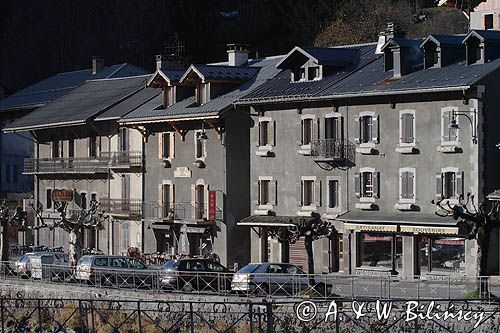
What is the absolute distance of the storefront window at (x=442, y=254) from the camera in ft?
171

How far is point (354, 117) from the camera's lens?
2215 inches

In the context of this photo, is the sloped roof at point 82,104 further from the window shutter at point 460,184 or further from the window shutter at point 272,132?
the window shutter at point 460,184

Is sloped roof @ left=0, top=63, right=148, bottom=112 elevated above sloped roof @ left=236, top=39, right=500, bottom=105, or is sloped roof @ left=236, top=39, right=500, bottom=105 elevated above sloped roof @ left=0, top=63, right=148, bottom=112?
sloped roof @ left=0, top=63, right=148, bottom=112

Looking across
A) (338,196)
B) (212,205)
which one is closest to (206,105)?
(212,205)

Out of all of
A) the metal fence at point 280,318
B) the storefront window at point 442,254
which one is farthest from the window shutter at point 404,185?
the metal fence at point 280,318

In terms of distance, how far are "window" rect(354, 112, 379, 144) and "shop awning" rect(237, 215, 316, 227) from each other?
397 centimetres

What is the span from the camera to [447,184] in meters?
52.4

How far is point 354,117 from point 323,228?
4699 mm

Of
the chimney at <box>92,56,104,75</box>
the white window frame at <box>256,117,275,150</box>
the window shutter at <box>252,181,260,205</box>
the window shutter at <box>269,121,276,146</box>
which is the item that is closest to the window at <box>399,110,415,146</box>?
the window shutter at <box>269,121,276,146</box>

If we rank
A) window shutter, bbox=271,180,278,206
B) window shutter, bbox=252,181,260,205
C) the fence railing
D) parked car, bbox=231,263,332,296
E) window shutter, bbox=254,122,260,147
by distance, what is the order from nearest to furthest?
1. the fence railing
2. parked car, bbox=231,263,332,296
3. window shutter, bbox=271,180,278,206
4. window shutter, bbox=254,122,260,147
5. window shutter, bbox=252,181,260,205

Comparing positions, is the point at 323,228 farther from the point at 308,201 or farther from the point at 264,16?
the point at 264,16

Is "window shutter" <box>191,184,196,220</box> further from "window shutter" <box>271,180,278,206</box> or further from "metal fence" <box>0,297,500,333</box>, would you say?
"metal fence" <box>0,297,500,333</box>

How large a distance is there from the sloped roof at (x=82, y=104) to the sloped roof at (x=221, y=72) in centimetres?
917

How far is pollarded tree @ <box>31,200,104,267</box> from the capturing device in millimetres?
62812
